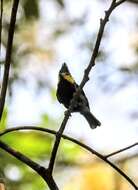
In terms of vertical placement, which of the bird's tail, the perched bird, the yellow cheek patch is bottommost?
the bird's tail

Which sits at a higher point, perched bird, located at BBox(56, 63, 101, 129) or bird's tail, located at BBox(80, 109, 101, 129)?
perched bird, located at BBox(56, 63, 101, 129)

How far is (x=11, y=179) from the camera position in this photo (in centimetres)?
379

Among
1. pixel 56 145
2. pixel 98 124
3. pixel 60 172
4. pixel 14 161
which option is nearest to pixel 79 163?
pixel 60 172

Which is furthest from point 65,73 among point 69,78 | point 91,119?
point 91,119

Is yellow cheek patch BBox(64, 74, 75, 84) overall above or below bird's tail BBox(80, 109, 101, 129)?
above

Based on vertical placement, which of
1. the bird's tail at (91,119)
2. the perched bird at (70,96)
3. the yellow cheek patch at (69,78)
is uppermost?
the yellow cheek patch at (69,78)

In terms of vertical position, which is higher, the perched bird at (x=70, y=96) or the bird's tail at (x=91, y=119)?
the perched bird at (x=70, y=96)

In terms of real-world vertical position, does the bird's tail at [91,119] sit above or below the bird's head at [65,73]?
below

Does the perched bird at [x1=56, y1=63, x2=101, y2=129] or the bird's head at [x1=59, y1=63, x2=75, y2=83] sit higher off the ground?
the bird's head at [x1=59, y1=63, x2=75, y2=83]

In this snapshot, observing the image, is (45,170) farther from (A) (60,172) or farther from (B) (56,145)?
(A) (60,172)

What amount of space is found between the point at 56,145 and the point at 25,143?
9.48ft

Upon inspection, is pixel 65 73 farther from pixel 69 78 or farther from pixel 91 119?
pixel 91 119

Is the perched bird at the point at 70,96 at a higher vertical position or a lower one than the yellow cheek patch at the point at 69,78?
lower

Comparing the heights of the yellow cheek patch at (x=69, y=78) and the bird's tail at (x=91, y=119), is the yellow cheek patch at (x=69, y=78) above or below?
above
